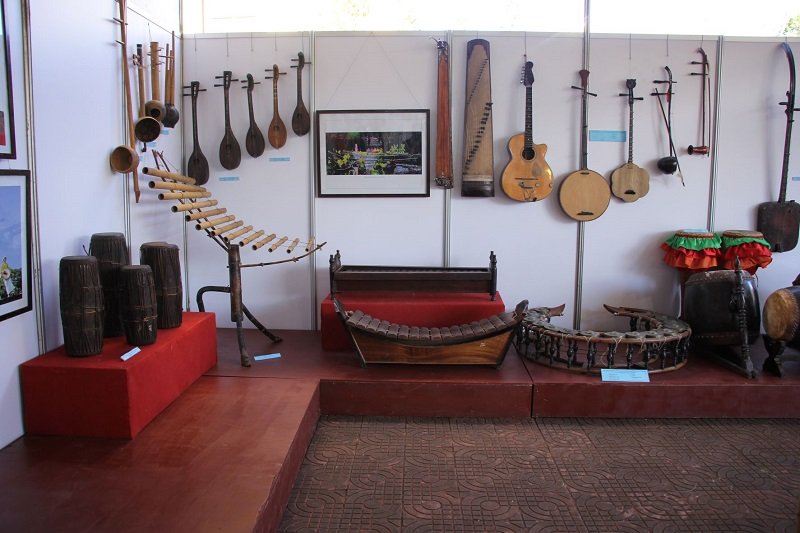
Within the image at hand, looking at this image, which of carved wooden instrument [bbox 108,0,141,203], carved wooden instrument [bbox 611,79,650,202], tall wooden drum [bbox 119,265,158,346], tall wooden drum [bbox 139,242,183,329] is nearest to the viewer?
tall wooden drum [bbox 119,265,158,346]

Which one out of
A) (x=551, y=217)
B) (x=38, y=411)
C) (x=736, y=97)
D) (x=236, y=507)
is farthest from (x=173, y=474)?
(x=736, y=97)

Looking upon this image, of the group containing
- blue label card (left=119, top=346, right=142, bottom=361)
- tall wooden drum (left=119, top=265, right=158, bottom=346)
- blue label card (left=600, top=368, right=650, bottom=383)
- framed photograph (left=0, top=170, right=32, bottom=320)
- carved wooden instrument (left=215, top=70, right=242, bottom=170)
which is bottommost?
blue label card (left=600, top=368, right=650, bottom=383)

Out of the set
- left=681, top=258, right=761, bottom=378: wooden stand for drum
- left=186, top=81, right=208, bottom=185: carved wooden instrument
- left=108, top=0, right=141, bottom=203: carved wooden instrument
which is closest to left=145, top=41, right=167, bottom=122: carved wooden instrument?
left=108, top=0, right=141, bottom=203: carved wooden instrument

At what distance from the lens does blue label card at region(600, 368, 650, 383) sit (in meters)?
3.64

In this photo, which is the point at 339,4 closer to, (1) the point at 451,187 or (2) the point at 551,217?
(1) the point at 451,187

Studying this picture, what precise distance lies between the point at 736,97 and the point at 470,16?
7.26 feet

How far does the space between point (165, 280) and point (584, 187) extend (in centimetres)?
317

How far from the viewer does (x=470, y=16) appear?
4.87 metres

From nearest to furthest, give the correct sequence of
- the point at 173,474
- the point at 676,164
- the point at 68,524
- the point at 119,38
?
the point at 68,524
the point at 173,474
the point at 119,38
the point at 676,164

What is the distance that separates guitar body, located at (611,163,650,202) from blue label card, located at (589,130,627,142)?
218mm

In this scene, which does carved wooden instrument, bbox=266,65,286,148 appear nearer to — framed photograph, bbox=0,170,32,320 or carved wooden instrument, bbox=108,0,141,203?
carved wooden instrument, bbox=108,0,141,203

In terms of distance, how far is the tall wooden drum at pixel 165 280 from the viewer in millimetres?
3404

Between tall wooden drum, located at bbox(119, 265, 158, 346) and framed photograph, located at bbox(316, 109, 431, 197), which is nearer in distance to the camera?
tall wooden drum, located at bbox(119, 265, 158, 346)

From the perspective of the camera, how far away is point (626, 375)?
3670mm
